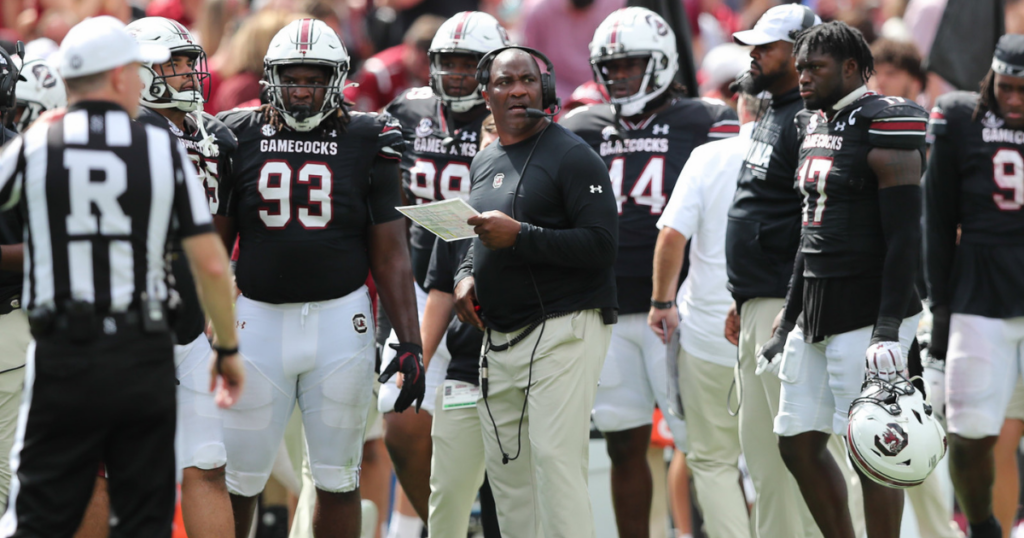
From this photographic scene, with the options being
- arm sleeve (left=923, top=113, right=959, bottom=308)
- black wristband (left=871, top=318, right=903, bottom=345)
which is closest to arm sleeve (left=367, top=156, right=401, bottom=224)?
black wristband (left=871, top=318, right=903, bottom=345)

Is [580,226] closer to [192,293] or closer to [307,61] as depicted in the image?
[307,61]

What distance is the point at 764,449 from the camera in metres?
5.16

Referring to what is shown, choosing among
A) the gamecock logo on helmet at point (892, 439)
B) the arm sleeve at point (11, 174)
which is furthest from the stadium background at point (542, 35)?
the arm sleeve at point (11, 174)

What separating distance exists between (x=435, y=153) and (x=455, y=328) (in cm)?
94

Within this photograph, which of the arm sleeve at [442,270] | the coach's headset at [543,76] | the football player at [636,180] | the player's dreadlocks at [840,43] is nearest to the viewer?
the player's dreadlocks at [840,43]

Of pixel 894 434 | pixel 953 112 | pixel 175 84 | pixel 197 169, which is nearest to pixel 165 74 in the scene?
pixel 175 84

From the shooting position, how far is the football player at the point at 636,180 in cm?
579

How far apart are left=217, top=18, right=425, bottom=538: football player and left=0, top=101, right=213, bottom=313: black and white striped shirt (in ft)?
4.29

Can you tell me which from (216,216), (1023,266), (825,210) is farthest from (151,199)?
(1023,266)

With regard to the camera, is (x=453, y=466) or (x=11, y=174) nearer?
(x=11, y=174)

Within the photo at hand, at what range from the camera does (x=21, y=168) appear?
3.55m

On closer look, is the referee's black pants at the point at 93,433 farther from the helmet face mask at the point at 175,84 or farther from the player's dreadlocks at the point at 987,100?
the player's dreadlocks at the point at 987,100

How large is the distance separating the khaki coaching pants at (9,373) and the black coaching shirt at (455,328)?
1.69 meters

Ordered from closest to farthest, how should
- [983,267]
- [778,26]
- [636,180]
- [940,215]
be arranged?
[778,26], [983,267], [940,215], [636,180]
